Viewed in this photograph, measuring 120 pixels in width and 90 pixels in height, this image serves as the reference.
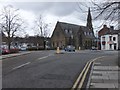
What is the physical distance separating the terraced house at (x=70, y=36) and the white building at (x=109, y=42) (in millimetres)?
12847

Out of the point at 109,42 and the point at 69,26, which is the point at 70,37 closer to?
the point at 69,26

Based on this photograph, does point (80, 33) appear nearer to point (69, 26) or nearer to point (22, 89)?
point (69, 26)

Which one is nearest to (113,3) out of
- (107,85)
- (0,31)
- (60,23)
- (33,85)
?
(107,85)

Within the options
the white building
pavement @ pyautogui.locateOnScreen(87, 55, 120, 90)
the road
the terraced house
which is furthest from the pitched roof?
pavement @ pyautogui.locateOnScreen(87, 55, 120, 90)

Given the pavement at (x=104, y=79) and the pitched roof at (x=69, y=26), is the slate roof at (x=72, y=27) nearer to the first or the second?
the pitched roof at (x=69, y=26)

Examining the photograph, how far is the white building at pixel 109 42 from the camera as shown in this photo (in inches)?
3477

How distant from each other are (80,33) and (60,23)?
34.3ft

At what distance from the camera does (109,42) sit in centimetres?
8981

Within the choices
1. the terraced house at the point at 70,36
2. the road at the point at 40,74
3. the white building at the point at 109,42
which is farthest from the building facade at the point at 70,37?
the road at the point at 40,74

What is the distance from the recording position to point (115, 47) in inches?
3492

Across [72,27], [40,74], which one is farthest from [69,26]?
[40,74]

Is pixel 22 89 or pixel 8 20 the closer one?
pixel 22 89

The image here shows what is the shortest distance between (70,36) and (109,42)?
21.5 metres

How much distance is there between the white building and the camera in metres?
88.3
